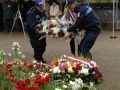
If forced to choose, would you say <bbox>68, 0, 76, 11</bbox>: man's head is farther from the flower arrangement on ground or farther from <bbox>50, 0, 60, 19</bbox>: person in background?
<bbox>50, 0, 60, 19</bbox>: person in background

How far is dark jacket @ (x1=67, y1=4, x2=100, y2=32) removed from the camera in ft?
25.3

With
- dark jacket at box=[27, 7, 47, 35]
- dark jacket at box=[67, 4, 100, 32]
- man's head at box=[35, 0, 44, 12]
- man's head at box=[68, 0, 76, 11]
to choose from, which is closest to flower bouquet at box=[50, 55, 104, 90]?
dark jacket at box=[67, 4, 100, 32]

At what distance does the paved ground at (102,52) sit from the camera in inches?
298

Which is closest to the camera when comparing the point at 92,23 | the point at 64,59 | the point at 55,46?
the point at 64,59

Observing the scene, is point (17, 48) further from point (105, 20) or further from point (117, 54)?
point (105, 20)

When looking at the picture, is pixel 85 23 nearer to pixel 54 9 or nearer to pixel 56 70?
pixel 56 70

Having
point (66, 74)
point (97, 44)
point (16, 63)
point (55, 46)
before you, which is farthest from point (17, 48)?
point (97, 44)

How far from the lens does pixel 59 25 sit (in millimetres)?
8414

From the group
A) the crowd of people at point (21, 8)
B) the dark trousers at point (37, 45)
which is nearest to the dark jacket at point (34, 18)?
the dark trousers at point (37, 45)

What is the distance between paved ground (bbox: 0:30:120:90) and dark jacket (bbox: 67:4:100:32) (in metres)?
1.18

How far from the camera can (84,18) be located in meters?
7.83

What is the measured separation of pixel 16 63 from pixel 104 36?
32.3ft

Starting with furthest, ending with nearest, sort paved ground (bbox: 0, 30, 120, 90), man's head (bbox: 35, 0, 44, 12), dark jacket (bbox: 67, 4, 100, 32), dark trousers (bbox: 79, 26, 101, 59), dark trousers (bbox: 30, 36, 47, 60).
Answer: dark trousers (bbox: 30, 36, 47, 60), man's head (bbox: 35, 0, 44, 12), dark trousers (bbox: 79, 26, 101, 59), dark jacket (bbox: 67, 4, 100, 32), paved ground (bbox: 0, 30, 120, 90)

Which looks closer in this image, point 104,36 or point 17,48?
point 17,48
